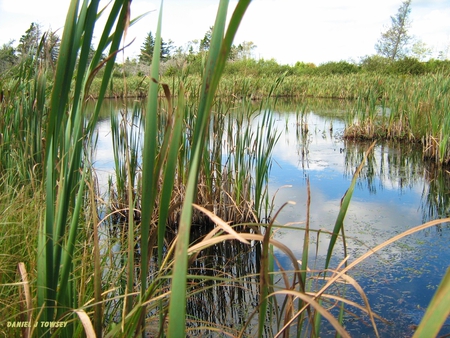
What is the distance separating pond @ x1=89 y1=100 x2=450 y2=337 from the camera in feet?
7.49

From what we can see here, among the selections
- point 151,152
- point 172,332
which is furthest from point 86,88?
point 172,332

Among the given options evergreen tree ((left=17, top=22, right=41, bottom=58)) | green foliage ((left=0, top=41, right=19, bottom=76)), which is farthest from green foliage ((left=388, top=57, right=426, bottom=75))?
evergreen tree ((left=17, top=22, right=41, bottom=58))

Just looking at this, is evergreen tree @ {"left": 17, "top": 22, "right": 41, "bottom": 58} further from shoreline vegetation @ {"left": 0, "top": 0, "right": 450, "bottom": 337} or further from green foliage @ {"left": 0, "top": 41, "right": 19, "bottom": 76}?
green foliage @ {"left": 0, "top": 41, "right": 19, "bottom": 76}

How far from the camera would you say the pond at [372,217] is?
7.49 feet

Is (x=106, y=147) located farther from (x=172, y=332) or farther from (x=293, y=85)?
(x=293, y=85)

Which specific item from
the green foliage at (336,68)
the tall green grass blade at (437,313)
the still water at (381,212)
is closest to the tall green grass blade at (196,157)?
the tall green grass blade at (437,313)

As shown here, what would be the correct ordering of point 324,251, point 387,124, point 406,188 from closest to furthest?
point 324,251 → point 406,188 → point 387,124

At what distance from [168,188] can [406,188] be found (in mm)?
4433

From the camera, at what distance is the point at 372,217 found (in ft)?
12.0

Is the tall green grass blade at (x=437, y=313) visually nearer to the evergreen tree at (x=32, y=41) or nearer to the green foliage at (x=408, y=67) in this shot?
the evergreen tree at (x=32, y=41)

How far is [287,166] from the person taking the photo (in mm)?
5535

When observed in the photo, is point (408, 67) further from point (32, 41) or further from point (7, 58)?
point (32, 41)

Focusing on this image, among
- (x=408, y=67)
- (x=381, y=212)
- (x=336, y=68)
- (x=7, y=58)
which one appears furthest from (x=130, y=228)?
(x=336, y=68)

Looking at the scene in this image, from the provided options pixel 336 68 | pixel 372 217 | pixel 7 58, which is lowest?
pixel 372 217
